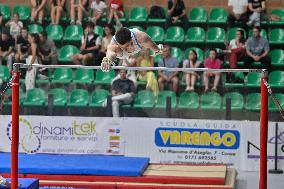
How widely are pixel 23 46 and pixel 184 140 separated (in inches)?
195

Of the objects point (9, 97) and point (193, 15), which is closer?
point (9, 97)

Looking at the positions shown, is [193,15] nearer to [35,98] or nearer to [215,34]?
[215,34]

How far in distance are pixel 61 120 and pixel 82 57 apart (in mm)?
2633

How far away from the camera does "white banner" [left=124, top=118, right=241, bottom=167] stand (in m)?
13.5

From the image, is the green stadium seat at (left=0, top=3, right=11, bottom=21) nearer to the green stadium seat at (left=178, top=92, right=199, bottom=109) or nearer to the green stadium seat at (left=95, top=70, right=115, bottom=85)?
the green stadium seat at (left=95, top=70, right=115, bottom=85)

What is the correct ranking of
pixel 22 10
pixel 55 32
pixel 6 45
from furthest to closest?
pixel 22 10 < pixel 55 32 < pixel 6 45

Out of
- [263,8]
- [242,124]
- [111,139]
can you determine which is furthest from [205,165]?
[263,8]

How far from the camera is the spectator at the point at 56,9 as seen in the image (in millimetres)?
17562

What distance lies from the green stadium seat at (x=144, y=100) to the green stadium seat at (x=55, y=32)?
446 cm

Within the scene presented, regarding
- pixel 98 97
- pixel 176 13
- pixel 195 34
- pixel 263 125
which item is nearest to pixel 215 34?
pixel 195 34

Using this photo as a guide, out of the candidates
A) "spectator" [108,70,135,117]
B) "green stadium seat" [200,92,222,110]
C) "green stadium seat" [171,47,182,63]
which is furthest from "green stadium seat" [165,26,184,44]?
"green stadium seat" [200,92,222,110]

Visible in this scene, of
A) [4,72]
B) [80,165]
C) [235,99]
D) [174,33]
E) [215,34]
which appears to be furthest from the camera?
[174,33]

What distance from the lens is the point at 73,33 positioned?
17.5 meters

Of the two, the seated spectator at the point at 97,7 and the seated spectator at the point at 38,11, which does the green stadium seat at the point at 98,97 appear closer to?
the seated spectator at the point at 97,7
